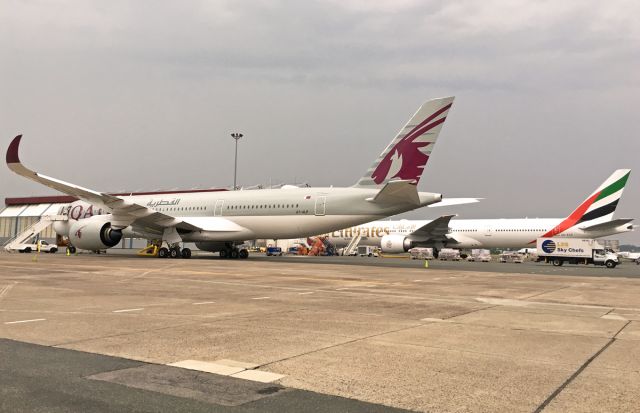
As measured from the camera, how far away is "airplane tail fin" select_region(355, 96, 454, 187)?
27.8 m

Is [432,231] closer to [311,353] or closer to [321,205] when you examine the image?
[321,205]

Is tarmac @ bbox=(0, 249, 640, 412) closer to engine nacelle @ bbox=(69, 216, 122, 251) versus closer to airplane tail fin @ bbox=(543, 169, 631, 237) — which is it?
engine nacelle @ bbox=(69, 216, 122, 251)

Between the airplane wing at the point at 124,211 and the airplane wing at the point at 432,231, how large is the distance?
986 inches

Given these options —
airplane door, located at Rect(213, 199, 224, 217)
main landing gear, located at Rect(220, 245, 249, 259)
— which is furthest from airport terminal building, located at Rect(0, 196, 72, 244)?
airplane door, located at Rect(213, 199, 224, 217)

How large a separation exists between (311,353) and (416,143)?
2315cm

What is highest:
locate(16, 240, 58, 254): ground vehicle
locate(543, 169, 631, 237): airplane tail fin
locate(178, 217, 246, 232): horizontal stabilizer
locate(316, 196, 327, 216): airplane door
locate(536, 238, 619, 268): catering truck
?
locate(543, 169, 631, 237): airplane tail fin

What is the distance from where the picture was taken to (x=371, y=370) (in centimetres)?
551

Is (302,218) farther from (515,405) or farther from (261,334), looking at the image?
(515,405)

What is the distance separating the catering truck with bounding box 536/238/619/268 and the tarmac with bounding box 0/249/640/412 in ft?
105

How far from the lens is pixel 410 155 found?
28281 mm

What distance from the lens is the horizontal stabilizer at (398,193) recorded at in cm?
2588

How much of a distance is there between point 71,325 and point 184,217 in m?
28.6

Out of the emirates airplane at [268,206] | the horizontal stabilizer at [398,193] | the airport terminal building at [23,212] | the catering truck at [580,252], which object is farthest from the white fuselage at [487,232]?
the airport terminal building at [23,212]

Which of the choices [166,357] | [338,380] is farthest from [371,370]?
[166,357]
